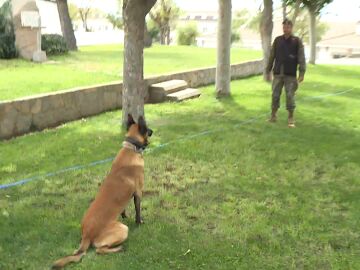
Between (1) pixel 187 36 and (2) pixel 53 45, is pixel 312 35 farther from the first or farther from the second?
(1) pixel 187 36

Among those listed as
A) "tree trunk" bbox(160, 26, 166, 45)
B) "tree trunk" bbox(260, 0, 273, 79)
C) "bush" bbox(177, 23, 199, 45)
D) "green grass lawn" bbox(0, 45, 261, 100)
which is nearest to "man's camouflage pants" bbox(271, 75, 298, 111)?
"green grass lawn" bbox(0, 45, 261, 100)

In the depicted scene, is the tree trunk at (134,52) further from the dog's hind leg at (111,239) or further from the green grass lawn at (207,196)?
the dog's hind leg at (111,239)

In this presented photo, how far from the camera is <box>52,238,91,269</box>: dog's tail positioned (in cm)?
412

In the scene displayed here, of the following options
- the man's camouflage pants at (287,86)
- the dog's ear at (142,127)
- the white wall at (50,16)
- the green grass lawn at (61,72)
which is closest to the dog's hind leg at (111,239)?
the dog's ear at (142,127)

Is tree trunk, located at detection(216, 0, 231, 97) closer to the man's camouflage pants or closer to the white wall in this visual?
the man's camouflage pants

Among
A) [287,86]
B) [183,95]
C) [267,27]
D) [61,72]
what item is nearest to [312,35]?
[267,27]

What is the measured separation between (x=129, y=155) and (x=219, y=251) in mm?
1346

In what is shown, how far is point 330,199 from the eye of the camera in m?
5.96

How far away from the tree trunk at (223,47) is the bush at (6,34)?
7409 mm

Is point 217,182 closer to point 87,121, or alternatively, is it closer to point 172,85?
point 87,121

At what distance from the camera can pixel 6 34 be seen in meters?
16.0

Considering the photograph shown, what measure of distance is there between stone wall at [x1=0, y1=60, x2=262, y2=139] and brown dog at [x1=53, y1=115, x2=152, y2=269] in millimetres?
4329

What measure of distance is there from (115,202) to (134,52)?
4921mm

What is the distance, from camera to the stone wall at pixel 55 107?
857 cm
